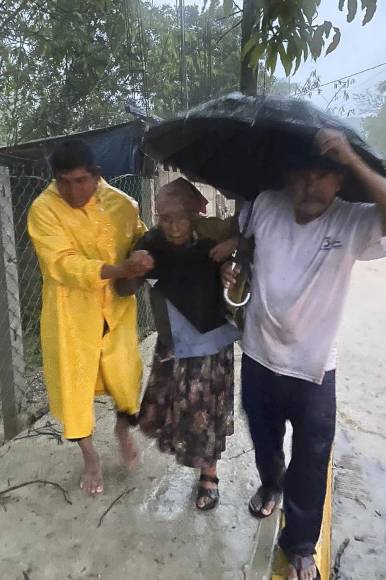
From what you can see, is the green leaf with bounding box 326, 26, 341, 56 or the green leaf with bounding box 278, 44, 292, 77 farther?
the green leaf with bounding box 278, 44, 292, 77

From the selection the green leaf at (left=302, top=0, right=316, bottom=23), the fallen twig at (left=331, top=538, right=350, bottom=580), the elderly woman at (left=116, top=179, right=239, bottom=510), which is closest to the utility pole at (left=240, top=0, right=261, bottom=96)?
the green leaf at (left=302, top=0, right=316, bottom=23)

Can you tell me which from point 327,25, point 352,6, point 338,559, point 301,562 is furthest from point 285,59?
point 338,559

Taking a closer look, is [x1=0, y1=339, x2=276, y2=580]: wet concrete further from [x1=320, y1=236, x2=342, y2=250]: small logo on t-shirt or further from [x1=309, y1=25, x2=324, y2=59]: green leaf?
[x1=309, y1=25, x2=324, y2=59]: green leaf

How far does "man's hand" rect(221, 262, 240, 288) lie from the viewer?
1.87 meters

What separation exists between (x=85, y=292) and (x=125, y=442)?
78cm

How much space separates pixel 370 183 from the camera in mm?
1430

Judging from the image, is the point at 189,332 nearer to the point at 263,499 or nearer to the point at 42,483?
the point at 263,499

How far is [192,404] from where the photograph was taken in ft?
6.90

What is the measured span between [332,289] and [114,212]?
997 mm

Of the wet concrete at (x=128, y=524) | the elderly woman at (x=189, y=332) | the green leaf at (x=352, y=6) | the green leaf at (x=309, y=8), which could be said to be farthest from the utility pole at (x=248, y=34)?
the wet concrete at (x=128, y=524)

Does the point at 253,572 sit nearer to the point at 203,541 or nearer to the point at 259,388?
the point at 203,541

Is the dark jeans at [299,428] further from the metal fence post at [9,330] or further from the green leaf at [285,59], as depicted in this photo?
the metal fence post at [9,330]

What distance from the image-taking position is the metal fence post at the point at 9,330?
2773 mm

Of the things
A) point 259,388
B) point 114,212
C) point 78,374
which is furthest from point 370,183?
point 78,374
